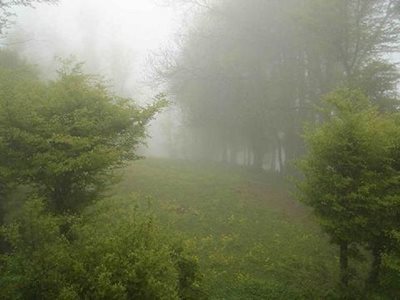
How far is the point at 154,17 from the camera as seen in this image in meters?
126

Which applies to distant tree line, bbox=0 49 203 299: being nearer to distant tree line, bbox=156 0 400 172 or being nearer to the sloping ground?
the sloping ground

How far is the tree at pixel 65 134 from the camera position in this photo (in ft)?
37.3

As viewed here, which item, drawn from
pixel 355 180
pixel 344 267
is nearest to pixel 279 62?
pixel 355 180

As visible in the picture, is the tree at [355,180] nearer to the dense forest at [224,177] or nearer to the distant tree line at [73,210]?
the dense forest at [224,177]

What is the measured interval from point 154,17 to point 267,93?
102648 millimetres

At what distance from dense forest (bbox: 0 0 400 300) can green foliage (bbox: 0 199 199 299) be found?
0.10 feet

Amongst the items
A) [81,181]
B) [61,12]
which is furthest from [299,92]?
[61,12]

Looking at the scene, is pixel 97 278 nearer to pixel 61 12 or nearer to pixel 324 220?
pixel 324 220

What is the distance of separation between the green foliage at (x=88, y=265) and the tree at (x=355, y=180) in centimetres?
677

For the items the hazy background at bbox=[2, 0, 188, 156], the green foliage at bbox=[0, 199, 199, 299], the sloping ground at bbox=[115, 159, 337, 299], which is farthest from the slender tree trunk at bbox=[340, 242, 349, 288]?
the hazy background at bbox=[2, 0, 188, 156]

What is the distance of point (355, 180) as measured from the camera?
1322cm

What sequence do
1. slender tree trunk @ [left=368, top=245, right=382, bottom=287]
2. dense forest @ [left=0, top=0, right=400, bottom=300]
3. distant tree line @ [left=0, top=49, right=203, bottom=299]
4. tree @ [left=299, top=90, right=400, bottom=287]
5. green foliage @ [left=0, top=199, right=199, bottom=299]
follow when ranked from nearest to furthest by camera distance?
green foliage @ [left=0, top=199, right=199, bottom=299] < distant tree line @ [left=0, top=49, right=203, bottom=299] < dense forest @ [left=0, top=0, right=400, bottom=300] < tree @ [left=299, top=90, right=400, bottom=287] < slender tree trunk @ [left=368, top=245, right=382, bottom=287]

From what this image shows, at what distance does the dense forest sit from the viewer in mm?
8219

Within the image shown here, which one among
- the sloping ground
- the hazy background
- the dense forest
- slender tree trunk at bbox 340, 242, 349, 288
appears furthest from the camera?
the hazy background
